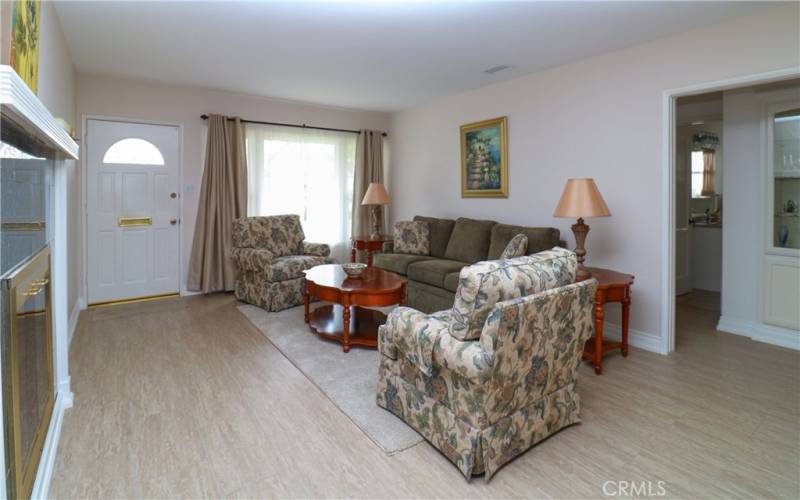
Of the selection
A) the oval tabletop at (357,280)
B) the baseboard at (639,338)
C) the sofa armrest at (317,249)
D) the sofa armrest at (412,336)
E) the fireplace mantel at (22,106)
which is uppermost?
the fireplace mantel at (22,106)

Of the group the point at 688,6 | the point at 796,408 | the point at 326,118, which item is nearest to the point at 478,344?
the point at 796,408

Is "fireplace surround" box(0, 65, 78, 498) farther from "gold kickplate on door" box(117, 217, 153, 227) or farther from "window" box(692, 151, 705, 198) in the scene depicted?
"window" box(692, 151, 705, 198)

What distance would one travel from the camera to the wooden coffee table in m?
3.53

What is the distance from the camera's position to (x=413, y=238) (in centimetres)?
542

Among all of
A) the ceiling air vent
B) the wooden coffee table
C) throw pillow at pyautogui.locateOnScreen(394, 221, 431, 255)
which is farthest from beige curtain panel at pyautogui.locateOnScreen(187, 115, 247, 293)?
the ceiling air vent

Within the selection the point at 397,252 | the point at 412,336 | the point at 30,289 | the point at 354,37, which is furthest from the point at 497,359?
the point at 397,252

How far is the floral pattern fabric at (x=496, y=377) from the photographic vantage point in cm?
189

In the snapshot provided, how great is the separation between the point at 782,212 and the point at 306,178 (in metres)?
5.23

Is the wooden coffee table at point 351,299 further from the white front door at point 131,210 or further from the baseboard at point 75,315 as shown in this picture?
the white front door at point 131,210

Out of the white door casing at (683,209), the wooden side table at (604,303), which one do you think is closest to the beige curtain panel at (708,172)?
the white door casing at (683,209)

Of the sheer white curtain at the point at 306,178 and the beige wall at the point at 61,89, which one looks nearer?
the beige wall at the point at 61,89

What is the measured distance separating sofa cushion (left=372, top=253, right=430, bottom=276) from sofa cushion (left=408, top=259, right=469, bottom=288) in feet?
0.50

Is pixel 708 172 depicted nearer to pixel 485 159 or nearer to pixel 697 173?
pixel 697 173

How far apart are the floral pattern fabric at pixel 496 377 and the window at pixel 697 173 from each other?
16.6ft
